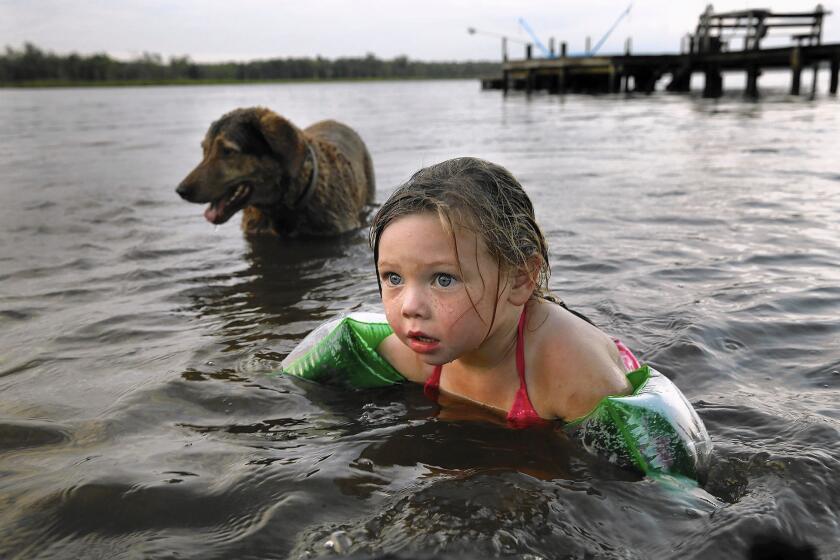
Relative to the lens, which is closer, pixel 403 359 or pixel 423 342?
pixel 423 342

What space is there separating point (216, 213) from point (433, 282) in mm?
4980

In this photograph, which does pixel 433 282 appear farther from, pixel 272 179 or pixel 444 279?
pixel 272 179

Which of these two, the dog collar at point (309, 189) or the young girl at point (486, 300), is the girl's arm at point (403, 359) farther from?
the dog collar at point (309, 189)

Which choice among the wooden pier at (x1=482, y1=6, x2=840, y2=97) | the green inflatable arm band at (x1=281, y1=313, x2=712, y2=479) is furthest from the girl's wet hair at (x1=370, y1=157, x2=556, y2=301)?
the wooden pier at (x1=482, y1=6, x2=840, y2=97)

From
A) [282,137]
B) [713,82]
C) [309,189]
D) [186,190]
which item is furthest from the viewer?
[713,82]

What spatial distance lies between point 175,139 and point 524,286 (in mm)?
19572

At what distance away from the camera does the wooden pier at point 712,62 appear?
33.3 m

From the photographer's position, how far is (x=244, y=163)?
745cm

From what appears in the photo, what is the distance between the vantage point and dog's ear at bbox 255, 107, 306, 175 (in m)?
7.62

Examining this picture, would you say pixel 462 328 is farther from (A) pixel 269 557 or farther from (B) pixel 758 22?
(B) pixel 758 22

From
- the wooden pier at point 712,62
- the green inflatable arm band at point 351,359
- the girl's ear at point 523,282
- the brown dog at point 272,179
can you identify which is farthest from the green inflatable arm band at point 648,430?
the wooden pier at point 712,62

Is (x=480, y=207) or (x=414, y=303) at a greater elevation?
(x=480, y=207)

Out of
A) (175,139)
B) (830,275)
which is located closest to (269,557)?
(830,275)

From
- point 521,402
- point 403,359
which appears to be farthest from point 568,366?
point 403,359
